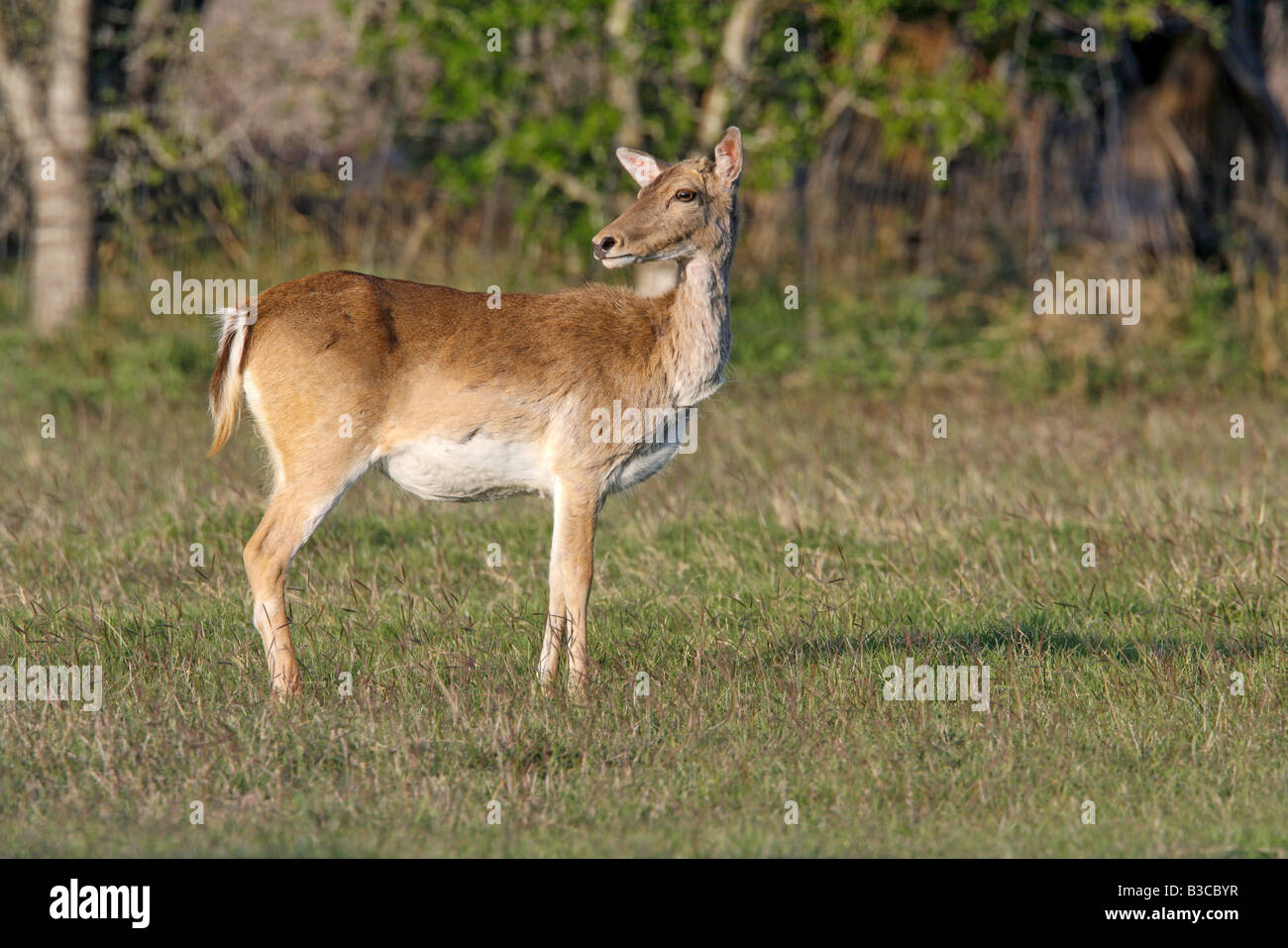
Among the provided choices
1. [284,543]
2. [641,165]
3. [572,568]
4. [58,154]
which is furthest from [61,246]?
[572,568]

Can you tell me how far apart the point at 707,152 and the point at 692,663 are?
313 inches

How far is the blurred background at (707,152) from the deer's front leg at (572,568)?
261 inches

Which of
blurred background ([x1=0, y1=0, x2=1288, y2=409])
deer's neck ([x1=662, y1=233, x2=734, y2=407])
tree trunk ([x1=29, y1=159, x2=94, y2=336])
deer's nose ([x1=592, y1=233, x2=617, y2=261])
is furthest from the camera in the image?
tree trunk ([x1=29, y1=159, x2=94, y2=336])

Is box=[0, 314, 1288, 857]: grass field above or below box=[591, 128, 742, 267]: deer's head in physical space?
below

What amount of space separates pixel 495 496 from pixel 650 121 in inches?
303

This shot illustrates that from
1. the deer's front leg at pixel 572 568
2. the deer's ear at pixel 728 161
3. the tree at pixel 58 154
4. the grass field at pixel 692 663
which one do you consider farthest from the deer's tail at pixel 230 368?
the tree at pixel 58 154

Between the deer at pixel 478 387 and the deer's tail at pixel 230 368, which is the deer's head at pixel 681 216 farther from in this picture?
the deer's tail at pixel 230 368

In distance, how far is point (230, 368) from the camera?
604cm

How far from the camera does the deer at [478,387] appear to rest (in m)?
5.86

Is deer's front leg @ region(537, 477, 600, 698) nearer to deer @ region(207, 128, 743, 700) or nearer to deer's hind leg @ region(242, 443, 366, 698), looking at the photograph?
deer @ region(207, 128, 743, 700)

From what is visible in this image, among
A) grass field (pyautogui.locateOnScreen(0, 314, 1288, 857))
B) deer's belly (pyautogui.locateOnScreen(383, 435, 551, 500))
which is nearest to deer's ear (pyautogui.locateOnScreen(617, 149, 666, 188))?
deer's belly (pyautogui.locateOnScreen(383, 435, 551, 500))

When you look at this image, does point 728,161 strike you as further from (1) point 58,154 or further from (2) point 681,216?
(1) point 58,154

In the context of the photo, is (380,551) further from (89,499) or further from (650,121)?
(650,121)

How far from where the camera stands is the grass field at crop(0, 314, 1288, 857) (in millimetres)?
4855
